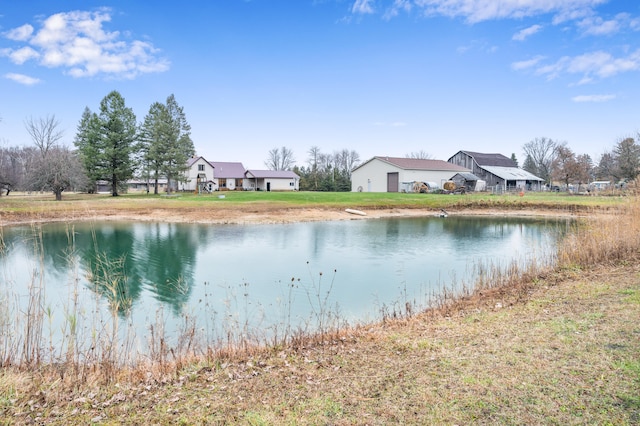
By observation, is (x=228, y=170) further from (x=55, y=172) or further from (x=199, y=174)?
(x=55, y=172)

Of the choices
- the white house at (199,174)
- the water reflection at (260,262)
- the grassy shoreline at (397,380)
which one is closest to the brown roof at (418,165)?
the water reflection at (260,262)

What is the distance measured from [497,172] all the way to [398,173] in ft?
53.2

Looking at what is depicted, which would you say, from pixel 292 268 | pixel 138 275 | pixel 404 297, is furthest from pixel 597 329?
pixel 138 275

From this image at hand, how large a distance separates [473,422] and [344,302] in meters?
6.05

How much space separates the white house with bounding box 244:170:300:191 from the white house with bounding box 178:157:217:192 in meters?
6.58

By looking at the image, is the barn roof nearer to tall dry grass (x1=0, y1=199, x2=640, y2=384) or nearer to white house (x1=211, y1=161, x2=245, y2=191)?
white house (x1=211, y1=161, x2=245, y2=191)

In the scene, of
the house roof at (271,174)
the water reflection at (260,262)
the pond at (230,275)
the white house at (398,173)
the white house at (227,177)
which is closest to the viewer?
the pond at (230,275)

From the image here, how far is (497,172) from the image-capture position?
57375 mm

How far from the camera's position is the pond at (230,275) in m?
7.44

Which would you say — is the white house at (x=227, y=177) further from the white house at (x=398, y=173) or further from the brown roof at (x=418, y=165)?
the brown roof at (x=418, y=165)

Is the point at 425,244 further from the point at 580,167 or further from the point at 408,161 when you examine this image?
the point at 580,167

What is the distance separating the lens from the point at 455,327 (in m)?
6.54

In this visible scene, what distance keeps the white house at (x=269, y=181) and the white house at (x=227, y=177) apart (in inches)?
45.5

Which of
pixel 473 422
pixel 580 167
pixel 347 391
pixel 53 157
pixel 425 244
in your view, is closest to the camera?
pixel 473 422
